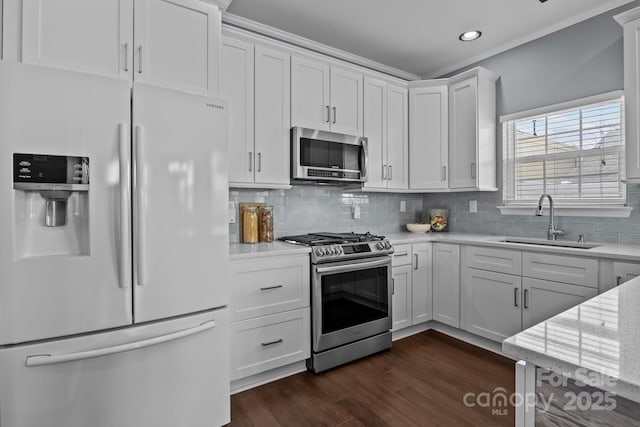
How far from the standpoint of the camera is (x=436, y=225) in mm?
3752

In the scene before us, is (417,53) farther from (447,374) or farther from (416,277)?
(447,374)

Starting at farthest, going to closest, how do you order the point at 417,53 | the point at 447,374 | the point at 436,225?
the point at 436,225
the point at 417,53
the point at 447,374

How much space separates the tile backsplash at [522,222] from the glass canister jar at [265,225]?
210cm

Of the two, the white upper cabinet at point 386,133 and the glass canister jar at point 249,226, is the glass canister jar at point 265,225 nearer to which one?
the glass canister jar at point 249,226

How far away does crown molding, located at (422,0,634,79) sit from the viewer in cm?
259

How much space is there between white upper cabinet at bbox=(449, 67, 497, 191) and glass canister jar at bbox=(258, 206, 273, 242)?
1876 mm

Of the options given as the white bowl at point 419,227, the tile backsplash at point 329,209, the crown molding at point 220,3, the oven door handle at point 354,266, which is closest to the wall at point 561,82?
the white bowl at point 419,227

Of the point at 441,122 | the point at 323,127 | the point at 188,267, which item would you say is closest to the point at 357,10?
the point at 323,127

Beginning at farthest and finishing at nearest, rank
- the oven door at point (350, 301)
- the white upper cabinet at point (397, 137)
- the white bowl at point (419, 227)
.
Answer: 1. the white bowl at point (419, 227)
2. the white upper cabinet at point (397, 137)
3. the oven door at point (350, 301)

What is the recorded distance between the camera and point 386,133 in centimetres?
338

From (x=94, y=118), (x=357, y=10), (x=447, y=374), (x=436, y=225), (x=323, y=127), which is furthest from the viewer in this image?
(x=436, y=225)

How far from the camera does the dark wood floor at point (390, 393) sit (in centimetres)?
194

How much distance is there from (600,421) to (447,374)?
191 cm

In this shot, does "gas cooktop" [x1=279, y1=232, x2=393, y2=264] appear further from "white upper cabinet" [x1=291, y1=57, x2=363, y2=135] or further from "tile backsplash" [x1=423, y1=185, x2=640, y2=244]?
"tile backsplash" [x1=423, y1=185, x2=640, y2=244]
